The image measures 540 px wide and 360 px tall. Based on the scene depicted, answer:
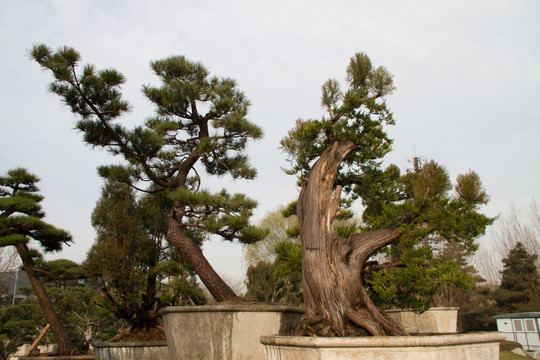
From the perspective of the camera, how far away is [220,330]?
3.37 m

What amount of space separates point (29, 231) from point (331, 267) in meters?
6.27

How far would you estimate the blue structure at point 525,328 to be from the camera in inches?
508

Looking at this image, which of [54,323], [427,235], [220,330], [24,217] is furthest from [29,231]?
[427,235]

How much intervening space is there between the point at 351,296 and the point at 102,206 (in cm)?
382

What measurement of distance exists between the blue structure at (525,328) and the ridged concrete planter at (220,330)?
1298cm

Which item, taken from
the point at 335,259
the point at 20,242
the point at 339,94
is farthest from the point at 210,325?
the point at 20,242

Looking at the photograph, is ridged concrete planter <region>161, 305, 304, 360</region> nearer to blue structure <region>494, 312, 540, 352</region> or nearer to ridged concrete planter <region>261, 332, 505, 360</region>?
ridged concrete planter <region>261, 332, 505, 360</region>

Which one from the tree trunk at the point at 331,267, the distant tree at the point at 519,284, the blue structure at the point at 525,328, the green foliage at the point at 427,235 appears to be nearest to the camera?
the tree trunk at the point at 331,267

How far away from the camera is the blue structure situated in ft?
42.3

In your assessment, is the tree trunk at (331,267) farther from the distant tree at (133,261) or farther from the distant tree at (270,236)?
the distant tree at (270,236)

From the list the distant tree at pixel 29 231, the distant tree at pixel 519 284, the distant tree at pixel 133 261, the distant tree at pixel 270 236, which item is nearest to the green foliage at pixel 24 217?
the distant tree at pixel 29 231

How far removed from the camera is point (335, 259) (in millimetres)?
3115

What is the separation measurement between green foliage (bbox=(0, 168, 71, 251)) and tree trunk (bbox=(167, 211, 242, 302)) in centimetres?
343

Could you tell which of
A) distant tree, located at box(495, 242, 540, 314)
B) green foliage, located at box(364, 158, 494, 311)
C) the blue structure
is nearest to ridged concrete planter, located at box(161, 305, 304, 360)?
green foliage, located at box(364, 158, 494, 311)
